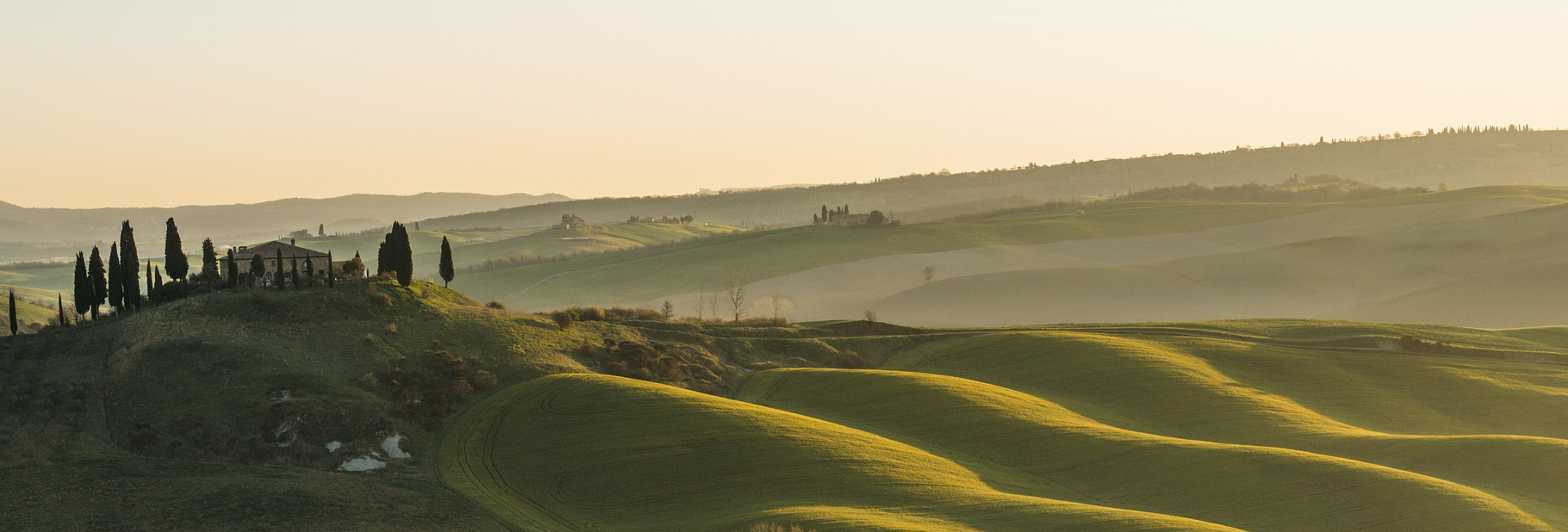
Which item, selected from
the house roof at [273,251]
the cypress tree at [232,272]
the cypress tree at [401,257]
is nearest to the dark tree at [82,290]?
the house roof at [273,251]

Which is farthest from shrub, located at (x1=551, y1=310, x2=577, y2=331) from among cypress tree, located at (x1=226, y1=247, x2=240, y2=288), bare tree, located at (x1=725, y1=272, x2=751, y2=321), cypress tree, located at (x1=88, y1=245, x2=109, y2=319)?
bare tree, located at (x1=725, y1=272, x2=751, y2=321)

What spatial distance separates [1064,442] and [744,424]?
16.6m

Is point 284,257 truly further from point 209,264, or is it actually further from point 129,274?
point 129,274

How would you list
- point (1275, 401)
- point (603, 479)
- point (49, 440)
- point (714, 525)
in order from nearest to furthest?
1. point (714, 525)
2. point (603, 479)
3. point (49, 440)
4. point (1275, 401)

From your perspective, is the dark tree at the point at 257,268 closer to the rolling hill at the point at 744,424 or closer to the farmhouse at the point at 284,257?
the farmhouse at the point at 284,257

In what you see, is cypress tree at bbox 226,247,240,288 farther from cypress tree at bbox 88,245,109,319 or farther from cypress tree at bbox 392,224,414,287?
cypress tree at bbox 392,224,414,287

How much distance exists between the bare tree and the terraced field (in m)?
74.2

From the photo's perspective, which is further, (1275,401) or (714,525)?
(1275,401)

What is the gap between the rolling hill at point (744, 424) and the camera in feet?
181

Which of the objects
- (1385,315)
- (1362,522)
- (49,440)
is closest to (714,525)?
(1362,522)

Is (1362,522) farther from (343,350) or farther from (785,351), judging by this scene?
(343,350)

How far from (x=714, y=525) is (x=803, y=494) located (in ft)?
21.0

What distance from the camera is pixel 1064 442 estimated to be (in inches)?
2653

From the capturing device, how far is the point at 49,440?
66.6 m
